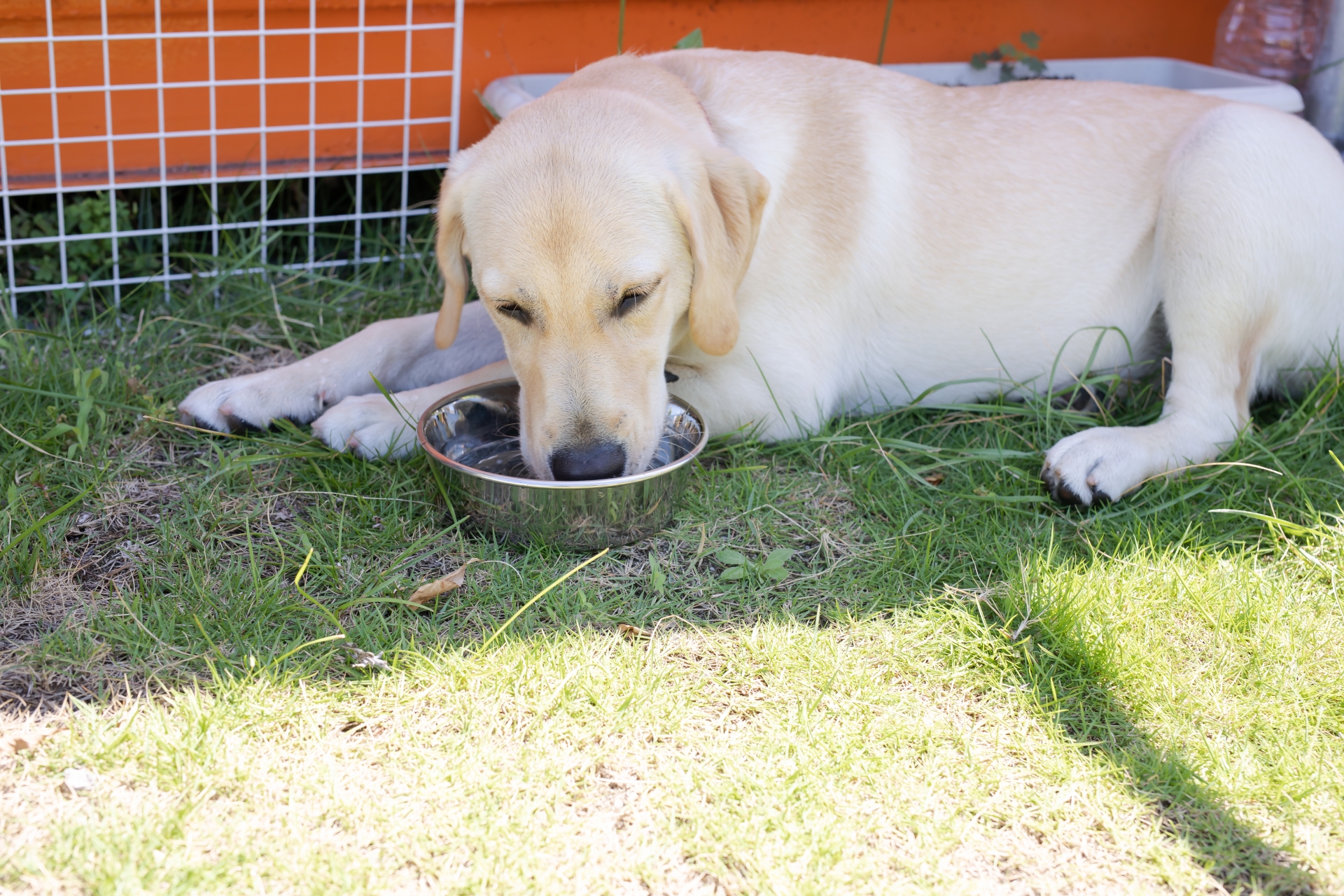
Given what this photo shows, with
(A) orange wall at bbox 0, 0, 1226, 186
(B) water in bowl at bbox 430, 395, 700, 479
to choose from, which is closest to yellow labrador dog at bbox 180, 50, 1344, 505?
(B) water in bowl at bbox 430, 395, 700, 479

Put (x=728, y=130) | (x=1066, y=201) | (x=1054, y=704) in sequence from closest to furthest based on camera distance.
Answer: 1. (x=1054, y=704)
2. (x=728, y=130)
3. (x=1066, y=201)

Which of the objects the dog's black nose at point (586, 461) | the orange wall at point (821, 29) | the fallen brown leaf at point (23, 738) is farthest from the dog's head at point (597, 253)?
the orange wall at point (821, 29)

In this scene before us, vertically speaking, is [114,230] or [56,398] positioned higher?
[114,230]

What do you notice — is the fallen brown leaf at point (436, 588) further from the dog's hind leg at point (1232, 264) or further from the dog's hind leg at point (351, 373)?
the dog's hind leg at point (1232, 264)

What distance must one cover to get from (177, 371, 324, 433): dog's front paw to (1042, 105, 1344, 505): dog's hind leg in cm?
199

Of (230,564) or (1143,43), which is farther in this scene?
(1143,43)

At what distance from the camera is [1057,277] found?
307cm

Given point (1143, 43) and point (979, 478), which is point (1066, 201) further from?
point (1143, 43)

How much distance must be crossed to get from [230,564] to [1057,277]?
226cm

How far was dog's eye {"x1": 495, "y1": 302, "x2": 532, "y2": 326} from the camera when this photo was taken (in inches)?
93.8

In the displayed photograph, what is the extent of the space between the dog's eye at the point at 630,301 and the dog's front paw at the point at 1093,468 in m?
1.14

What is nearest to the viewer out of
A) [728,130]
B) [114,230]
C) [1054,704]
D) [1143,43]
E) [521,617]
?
[1054,704]

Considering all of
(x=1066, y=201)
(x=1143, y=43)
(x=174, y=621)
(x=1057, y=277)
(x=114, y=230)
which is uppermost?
(x=1143, y=43)

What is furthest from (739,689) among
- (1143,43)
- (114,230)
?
(1143,43)
